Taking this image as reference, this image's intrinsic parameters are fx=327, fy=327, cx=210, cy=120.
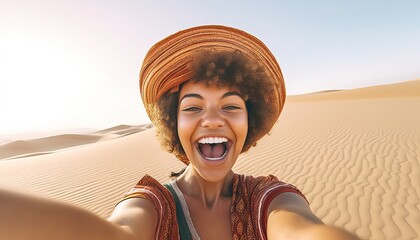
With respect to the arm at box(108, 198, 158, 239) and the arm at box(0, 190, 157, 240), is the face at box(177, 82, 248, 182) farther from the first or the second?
the arm at box(0, 190, 157, 240)

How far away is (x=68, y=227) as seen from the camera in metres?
0.82

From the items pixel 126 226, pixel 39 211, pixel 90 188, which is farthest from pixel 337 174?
pixel 39 211

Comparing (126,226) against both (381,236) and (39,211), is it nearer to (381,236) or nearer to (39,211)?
(39,211)

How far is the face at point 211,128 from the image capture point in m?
1.80

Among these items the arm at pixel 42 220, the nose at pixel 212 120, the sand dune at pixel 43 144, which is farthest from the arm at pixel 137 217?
the sand dune at pixel 43 144

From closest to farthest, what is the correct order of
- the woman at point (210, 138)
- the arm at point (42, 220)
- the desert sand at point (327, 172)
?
the arm at point (42, 220), the woman at point (210, 138), the desert sand at point (327, 172)

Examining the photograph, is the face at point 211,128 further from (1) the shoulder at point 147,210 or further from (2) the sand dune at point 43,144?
(2) the sand dune at point 43,144

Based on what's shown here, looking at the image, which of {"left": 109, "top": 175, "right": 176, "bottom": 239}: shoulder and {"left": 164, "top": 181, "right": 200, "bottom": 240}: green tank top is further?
{"left": 164, "top": 181, "right": 200, "bottom": 240}: green tank top

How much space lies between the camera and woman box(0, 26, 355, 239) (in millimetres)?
1563

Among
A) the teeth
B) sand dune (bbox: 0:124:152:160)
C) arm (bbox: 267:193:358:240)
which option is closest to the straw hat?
the teeth

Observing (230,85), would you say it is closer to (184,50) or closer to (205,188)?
(184,50)

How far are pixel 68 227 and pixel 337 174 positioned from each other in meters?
8.04

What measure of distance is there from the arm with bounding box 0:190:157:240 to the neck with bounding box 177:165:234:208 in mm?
1008

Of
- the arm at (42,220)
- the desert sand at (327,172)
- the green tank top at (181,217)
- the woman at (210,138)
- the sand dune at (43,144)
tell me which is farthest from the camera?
the sand dune at (43,144)
